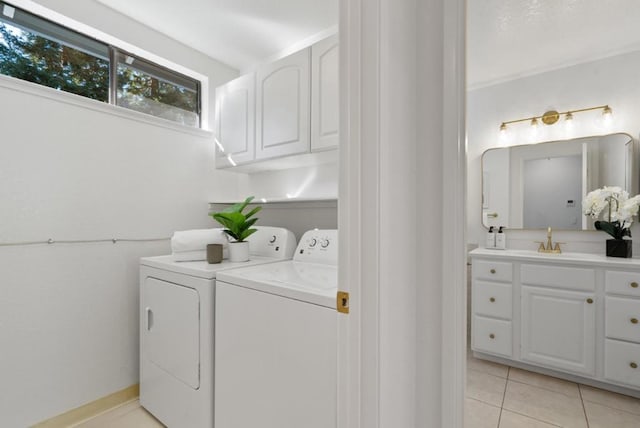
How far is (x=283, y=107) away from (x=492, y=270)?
78.8 inches

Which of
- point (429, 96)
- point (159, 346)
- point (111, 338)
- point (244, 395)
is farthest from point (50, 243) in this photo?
point (429, 96)

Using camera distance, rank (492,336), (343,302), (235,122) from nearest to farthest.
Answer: (343,302), (235,122), (492,336)

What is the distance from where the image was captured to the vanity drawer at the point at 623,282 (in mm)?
1867

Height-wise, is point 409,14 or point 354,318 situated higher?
point 409,14

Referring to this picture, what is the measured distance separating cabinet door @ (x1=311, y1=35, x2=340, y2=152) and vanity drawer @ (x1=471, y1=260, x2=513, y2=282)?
5.29ft

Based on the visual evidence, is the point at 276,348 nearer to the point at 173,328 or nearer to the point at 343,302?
the point at 343,302

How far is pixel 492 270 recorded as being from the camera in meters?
2.37

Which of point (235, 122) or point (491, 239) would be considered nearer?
point (235, 122)

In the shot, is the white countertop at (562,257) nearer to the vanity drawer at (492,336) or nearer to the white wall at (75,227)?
the vanity drawer at (492,336)

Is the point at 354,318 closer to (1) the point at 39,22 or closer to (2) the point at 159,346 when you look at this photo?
Result: (2) the point at 159,346

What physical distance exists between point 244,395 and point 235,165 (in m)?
1.54

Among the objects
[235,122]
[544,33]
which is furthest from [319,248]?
[544,33]

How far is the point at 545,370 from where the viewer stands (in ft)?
7.24

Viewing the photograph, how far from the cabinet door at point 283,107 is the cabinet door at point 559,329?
2.01 metres
